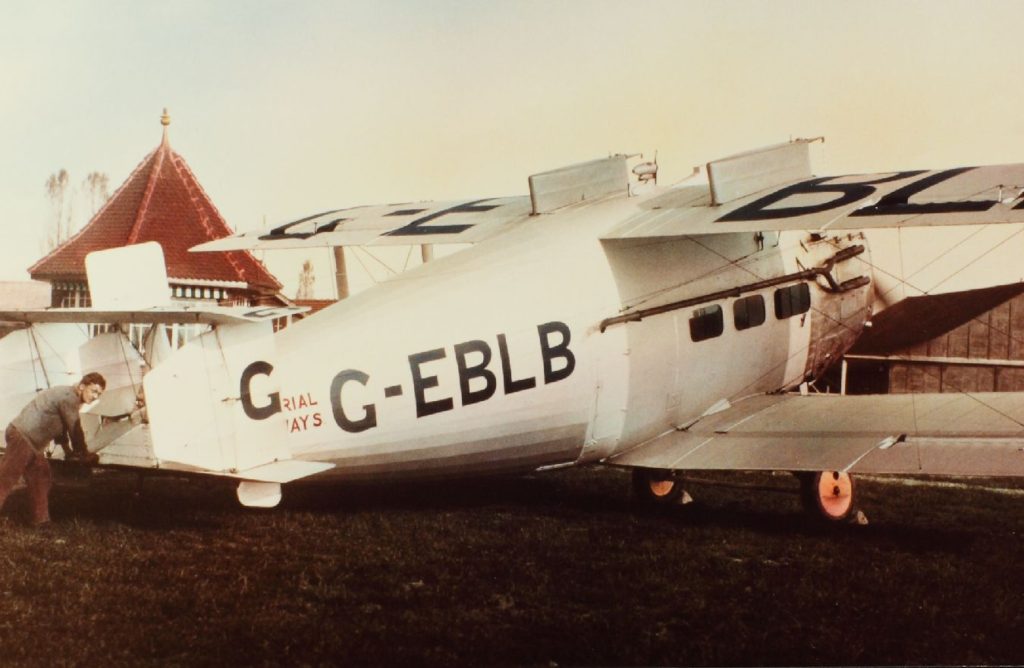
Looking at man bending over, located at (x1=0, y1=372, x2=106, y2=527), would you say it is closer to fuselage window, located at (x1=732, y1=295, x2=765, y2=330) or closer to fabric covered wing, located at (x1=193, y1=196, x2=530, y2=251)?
fabric covered wing, located at (x1=193, y1=196, x2=530, y2=251)

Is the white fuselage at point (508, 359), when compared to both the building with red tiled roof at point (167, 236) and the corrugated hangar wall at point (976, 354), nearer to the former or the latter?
the building with red tiled roof at point (167, 236)

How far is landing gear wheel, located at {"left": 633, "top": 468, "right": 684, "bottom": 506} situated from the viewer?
9.59m

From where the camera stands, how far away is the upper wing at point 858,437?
7.35 m

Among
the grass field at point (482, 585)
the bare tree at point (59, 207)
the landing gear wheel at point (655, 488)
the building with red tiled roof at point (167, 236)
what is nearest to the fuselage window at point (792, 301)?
the landing gear wheel at point (655, 488)

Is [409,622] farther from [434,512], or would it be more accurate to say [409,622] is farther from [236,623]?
[434,512]

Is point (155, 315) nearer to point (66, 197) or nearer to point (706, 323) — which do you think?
point (66, 197)

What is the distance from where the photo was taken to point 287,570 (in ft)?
20.0

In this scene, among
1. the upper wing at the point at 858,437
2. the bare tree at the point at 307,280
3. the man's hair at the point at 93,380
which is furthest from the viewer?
the bare tree at the point at 307,280

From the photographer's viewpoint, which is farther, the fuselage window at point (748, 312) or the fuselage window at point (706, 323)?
the fuselage window at point (748, 312)

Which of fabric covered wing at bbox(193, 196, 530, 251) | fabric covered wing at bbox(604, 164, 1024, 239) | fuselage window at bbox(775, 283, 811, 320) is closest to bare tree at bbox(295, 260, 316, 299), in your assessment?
fabric covered wing at bbox(193, 196, 530, 251)

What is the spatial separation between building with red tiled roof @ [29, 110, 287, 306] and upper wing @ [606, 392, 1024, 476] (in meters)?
5.61

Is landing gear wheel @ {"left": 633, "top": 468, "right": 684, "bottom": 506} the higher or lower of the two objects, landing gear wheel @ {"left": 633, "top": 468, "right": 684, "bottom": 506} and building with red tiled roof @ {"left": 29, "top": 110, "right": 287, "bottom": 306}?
the lower

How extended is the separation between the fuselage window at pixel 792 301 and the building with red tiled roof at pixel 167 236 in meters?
5.89

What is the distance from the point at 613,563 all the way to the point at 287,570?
91.5 inches
